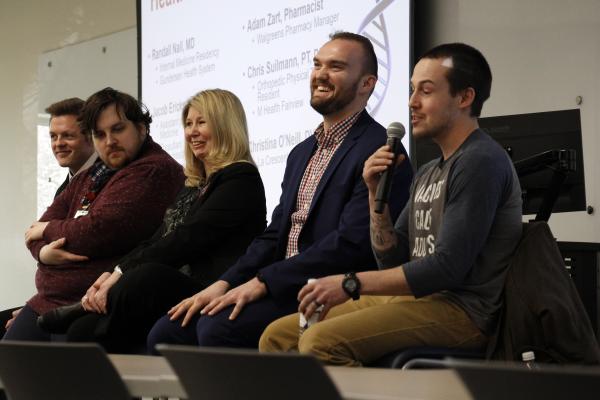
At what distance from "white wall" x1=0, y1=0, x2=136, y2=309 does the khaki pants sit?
212 inches

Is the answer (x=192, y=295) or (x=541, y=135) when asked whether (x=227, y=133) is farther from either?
(x=541, y=135)

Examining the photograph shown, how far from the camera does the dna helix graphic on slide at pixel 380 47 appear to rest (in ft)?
15.2

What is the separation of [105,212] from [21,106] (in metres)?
4.51

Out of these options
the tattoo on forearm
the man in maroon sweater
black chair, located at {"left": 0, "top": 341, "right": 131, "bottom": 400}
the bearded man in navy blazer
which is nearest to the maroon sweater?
the man in maroon sweater

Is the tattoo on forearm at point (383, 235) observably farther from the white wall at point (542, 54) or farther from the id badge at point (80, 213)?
the white wall at point (542, 54)

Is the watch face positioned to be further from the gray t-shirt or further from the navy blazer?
the navy blazer

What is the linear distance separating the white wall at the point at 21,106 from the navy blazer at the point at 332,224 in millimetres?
4603

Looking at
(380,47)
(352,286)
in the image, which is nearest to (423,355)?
(352,286)

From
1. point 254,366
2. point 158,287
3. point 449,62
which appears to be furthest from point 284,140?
point 254,366

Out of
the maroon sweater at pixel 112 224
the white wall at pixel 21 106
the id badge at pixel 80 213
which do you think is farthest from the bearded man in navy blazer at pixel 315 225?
the white wall at pixel 21 106

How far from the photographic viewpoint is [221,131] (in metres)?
3.39

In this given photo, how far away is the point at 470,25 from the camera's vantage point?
457cm

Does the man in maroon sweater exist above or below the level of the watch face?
above

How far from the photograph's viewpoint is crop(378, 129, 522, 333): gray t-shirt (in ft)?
7.54
